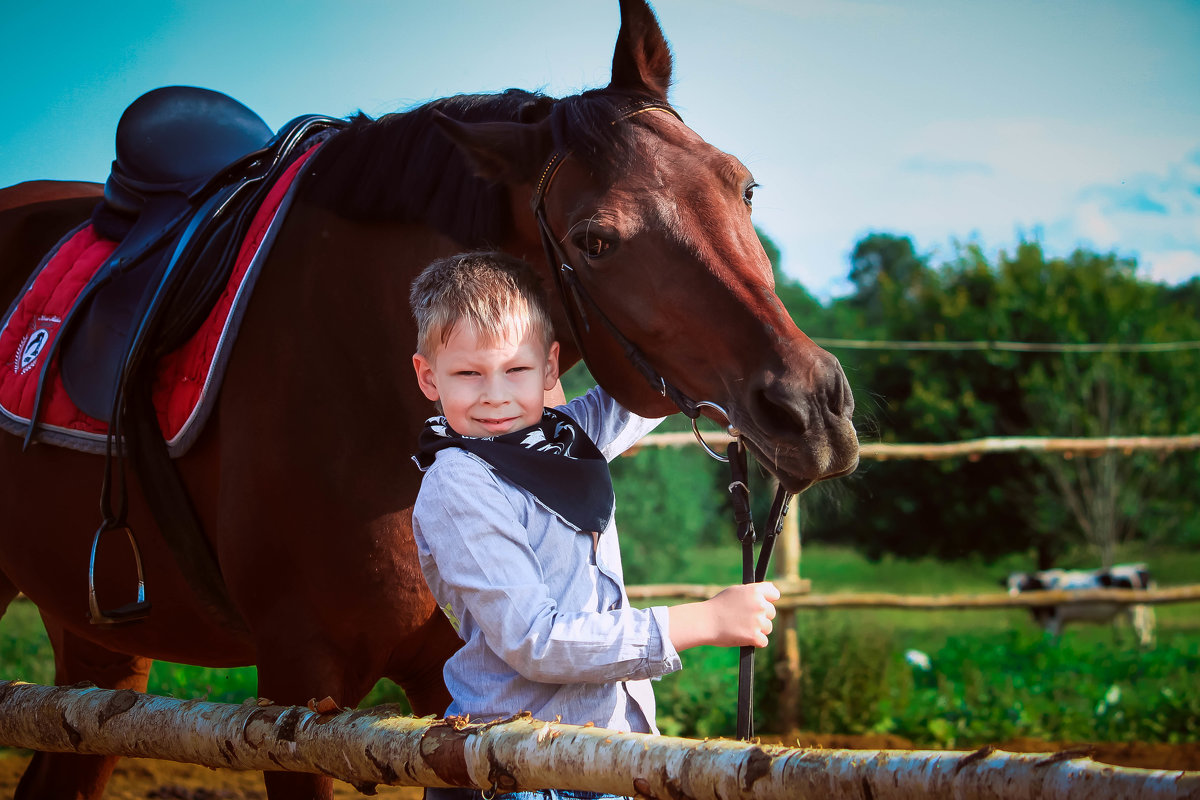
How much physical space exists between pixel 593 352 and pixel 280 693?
90 cm

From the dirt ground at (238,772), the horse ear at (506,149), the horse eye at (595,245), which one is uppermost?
the horse ear at (506,149)

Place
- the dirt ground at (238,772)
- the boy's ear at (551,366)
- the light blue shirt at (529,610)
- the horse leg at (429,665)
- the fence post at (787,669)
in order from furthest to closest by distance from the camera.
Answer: the fence post at (787,669) < the dirt ground at (238,772) < the horse leg at (429,665) < the boy's ear at (551,366) < the light blue shirt at (529,610)

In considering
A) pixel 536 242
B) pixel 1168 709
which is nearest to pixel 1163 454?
pixel 1168 709

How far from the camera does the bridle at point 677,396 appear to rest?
1331 millimetres

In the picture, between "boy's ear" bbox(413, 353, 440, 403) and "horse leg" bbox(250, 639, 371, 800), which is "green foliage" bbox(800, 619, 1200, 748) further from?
"boy's ear" bbox(413, 353, 440, 403)

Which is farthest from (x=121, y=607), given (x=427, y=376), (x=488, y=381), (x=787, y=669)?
(x=787, y=669)

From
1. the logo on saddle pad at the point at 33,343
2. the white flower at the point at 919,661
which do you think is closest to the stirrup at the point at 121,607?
the logo on saddle pad at the point at 33,343

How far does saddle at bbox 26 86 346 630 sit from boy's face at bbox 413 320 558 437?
3.10 feet

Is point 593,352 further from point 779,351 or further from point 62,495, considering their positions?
point 62,495

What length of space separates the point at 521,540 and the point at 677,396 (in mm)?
421

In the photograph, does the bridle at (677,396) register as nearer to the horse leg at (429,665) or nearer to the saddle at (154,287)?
the horse leg at (429,665)

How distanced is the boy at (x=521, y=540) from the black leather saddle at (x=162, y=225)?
2.79 ft

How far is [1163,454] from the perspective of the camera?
45.9ft

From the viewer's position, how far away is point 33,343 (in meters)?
2.35
